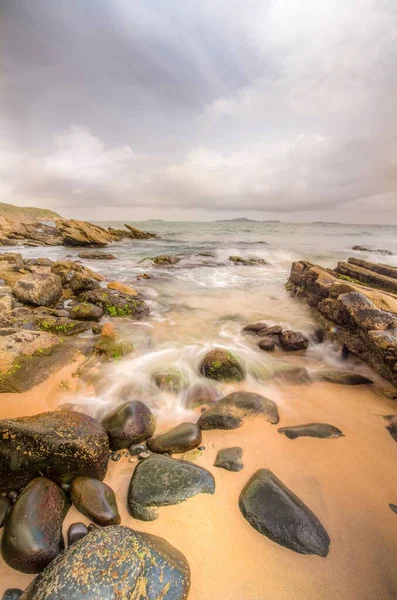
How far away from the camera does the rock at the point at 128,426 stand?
3.39m

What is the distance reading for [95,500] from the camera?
2.52 metres

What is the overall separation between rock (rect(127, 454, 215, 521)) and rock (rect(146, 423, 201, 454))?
259 millimetres

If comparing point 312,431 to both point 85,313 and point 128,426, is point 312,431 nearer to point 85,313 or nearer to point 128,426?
point 128,426

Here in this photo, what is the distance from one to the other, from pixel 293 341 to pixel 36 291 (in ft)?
26.6

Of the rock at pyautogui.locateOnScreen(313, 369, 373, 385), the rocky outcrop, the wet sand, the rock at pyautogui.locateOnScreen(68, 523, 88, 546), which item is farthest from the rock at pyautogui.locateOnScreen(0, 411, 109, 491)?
the rocky outcrop

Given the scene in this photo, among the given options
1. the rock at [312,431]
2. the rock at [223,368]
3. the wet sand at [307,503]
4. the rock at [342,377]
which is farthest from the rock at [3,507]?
the rock at [342,377]

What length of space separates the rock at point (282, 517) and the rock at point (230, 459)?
31 centimetres

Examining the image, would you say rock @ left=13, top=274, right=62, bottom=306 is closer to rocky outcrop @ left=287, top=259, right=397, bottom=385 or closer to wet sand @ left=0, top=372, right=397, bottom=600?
wet sand @ left=0, top=372, right=397, bottom=600

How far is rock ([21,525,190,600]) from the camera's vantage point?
5.76 ft

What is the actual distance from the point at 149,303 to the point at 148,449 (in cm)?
734

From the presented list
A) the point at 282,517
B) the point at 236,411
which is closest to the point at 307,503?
the point at 282,517

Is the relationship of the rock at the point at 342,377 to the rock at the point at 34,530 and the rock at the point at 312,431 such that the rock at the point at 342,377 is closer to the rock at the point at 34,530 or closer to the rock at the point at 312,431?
the rock at the point at 312,431

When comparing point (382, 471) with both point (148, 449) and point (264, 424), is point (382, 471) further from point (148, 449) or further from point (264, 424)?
point (148, 449)

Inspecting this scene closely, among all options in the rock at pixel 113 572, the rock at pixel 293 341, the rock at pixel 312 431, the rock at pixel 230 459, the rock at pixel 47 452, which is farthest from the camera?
the rock at pixel 293 341
